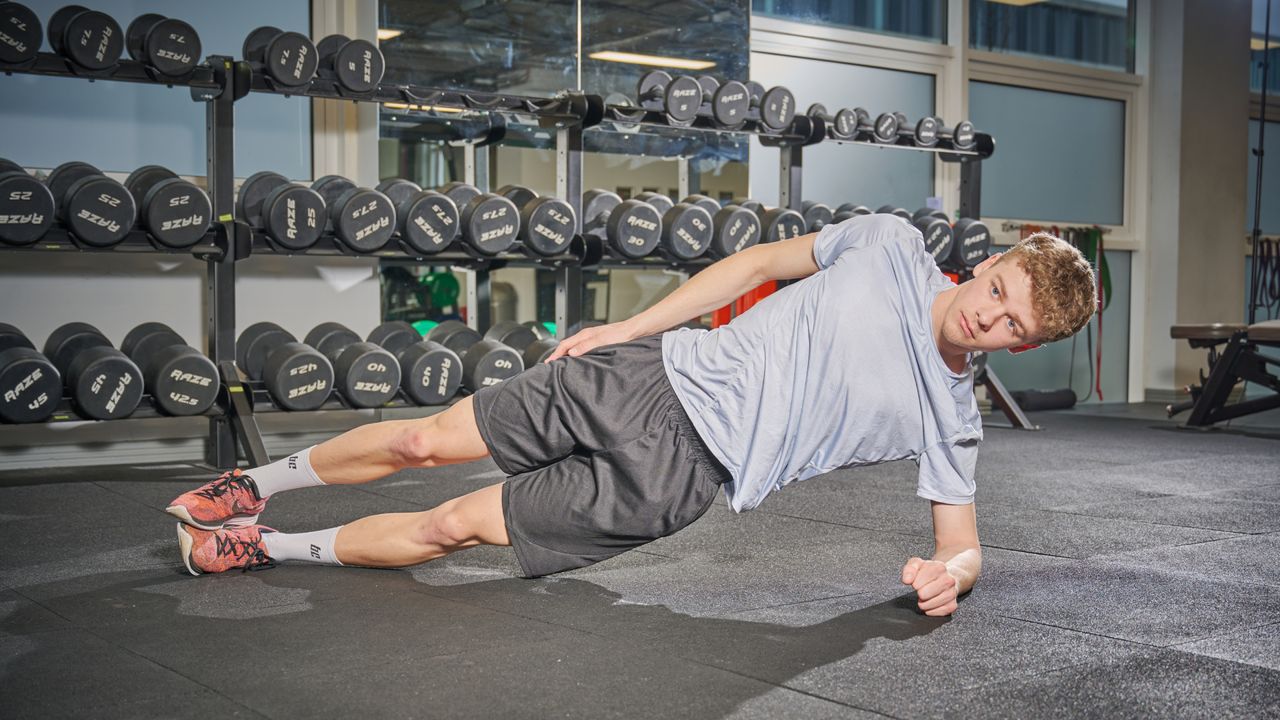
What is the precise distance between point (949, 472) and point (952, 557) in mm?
170

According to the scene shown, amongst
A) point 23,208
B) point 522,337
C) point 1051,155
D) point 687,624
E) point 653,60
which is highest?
point 653,60

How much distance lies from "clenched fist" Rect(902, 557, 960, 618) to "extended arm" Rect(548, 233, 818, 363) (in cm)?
56

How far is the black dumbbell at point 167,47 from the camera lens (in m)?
3.87

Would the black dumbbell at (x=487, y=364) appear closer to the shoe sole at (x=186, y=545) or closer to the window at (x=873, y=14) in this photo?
the shoe sole at (x=186, y=545)

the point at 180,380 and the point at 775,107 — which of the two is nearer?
the point at 180,380

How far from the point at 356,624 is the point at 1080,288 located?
1.35m

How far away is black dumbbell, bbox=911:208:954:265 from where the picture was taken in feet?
18.4

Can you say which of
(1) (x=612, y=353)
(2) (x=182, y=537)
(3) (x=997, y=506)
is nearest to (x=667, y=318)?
(1) (x=612, y=353)

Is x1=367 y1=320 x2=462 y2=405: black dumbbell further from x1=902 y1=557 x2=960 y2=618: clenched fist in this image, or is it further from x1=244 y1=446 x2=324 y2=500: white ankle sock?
x1=902 y1=557 x2=960 y2=618: clenched fist

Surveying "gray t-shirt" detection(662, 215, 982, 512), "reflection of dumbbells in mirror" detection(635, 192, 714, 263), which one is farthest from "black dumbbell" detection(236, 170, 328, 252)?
"gray t-shirt" detection(662, 215, 982, 512)

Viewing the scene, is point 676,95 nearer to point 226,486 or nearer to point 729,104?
point 729,104

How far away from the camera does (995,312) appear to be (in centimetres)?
179

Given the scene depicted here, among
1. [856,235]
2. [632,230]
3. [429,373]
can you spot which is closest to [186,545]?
[856,235]

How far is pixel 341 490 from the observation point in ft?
12.1
